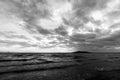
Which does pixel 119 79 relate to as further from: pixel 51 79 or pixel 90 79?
pixel 51 79

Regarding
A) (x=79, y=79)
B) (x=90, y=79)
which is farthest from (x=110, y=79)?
(x=79, y=79)

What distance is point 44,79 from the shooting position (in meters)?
11.2

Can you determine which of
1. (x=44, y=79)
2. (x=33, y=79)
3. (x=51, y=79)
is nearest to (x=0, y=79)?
(x=33, y=79)

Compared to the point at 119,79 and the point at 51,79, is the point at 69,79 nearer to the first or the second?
the point at 51,79

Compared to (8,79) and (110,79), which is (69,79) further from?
(8,79)

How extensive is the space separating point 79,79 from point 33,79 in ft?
25.8

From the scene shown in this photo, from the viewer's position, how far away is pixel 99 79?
10.8 m

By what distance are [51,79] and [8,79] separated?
734cm

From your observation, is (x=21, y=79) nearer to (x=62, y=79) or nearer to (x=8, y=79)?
(x=8, y=79)

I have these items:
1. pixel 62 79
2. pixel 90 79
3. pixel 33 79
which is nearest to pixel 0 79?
pixel 33 79

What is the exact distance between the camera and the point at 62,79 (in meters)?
10.9

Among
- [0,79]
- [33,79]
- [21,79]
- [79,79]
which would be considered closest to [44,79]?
[33,79]

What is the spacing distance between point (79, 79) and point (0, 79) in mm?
13507

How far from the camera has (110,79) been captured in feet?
35.7
